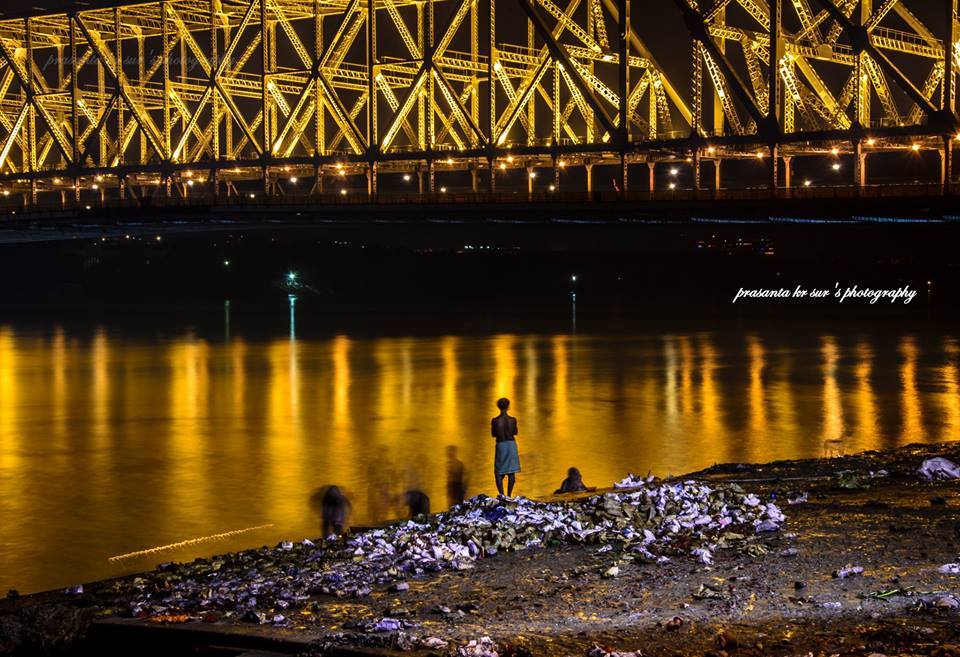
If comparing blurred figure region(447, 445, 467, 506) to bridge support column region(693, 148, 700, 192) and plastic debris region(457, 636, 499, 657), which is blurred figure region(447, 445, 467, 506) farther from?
bridge support column region(693, 148, 700, 192)

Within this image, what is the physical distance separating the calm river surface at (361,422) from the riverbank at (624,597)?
11.9 ft

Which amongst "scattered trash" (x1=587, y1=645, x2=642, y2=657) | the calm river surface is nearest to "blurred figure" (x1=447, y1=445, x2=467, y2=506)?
the calm river surface

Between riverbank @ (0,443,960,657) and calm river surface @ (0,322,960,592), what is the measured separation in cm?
363

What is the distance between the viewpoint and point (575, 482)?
65.5 feet

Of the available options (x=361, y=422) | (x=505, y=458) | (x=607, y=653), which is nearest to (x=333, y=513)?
(x=505, y=458)

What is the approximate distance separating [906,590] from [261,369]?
40.9 metres

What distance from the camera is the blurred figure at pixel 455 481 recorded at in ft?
70.8

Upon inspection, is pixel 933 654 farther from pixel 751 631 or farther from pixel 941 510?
pixel 941 510

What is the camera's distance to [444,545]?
549 inches

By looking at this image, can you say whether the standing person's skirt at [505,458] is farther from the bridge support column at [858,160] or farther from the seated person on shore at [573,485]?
the bridge support column at [858,160]

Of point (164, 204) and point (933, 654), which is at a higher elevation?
point (164, 204)

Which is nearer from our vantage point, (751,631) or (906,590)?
(751,631)

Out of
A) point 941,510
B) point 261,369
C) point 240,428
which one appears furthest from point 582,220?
point 941,510

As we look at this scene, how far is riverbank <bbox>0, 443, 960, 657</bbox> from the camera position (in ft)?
34.8
